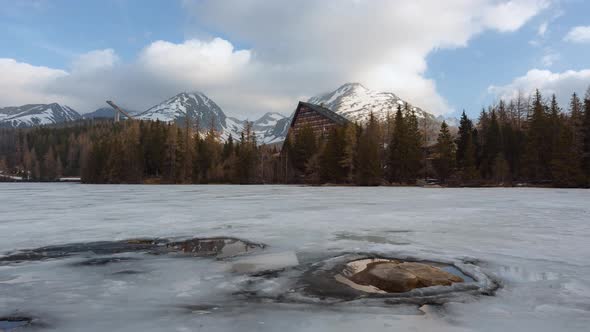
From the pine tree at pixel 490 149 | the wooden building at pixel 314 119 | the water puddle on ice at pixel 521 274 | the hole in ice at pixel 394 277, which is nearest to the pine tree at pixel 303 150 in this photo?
the wooden building at pixel 314 119

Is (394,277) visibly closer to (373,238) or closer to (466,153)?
(373,238)

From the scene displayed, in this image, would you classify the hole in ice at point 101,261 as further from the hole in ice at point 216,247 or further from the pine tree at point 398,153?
the pine tree at point 398,153

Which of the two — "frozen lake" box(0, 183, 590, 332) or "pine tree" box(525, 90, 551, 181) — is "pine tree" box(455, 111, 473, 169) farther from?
"frozen lake" box(0, 183, 590, 332)

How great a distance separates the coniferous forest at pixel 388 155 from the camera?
52.6 meters

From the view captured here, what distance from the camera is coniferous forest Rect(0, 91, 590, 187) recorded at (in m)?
52.6

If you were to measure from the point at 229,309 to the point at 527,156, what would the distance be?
6215 centimetres

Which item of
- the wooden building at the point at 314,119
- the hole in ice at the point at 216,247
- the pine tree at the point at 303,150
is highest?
the wooden building at the point at 314,119

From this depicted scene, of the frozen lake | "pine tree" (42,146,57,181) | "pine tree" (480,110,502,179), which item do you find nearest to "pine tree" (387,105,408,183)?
"pine tree" (480,110,502,179)

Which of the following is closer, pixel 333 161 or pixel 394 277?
pixel 394 277

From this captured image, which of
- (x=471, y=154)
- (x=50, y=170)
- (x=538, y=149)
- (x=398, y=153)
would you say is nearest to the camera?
(x=538, y=149)

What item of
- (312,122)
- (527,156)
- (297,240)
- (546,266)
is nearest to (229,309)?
(297,240)

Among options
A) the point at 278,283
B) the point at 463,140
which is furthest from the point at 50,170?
the point at 278,283

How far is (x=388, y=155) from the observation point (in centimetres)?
6191

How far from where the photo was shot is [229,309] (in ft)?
12.9
